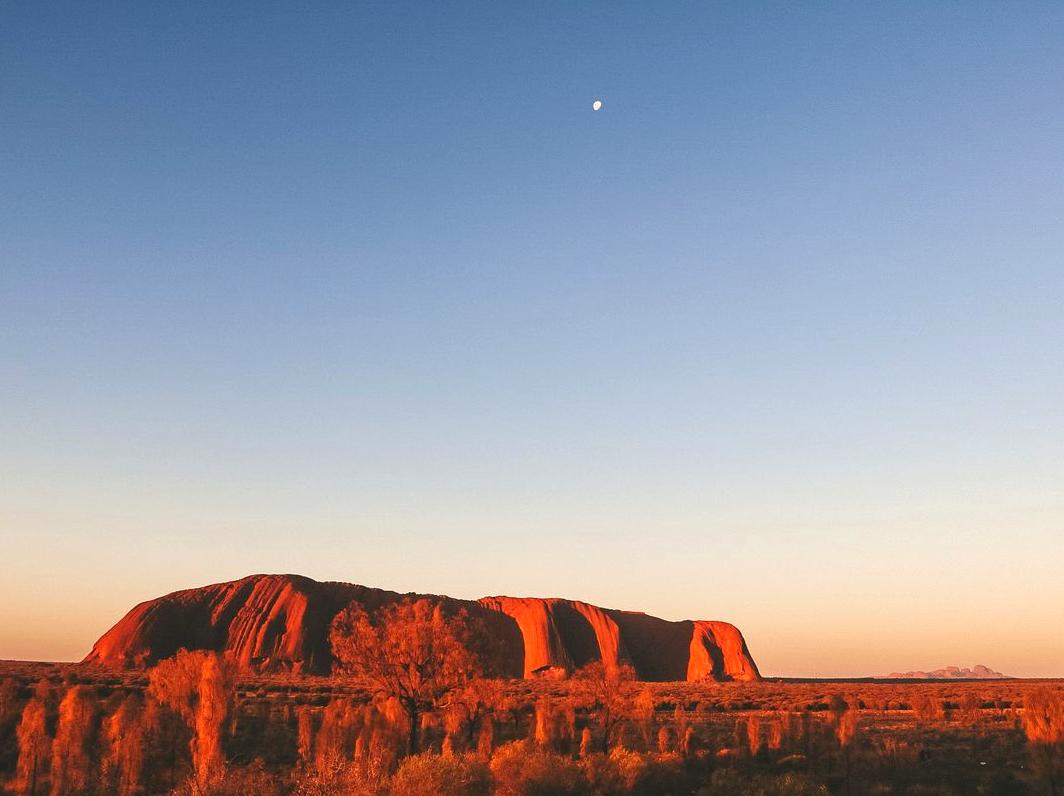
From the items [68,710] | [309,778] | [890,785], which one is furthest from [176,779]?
[890,785]

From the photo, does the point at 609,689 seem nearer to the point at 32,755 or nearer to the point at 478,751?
the point at 478,751

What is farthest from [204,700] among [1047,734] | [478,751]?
[1047,734]

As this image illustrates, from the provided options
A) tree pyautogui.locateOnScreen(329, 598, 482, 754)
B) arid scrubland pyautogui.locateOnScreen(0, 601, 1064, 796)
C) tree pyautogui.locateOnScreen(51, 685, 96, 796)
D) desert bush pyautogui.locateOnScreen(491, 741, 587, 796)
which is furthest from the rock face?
desert bush pyautogui.locateOnScreen(491, 741, 587, 796)

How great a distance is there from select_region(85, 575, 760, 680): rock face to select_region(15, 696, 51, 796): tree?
70033mm

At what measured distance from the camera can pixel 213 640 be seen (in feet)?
365

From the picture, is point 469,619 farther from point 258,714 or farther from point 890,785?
point 258,714

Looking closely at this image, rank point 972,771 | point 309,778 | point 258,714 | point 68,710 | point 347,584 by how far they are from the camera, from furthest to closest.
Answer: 1. point 347,584
2. point 258,714
3. point 972,771
4. point 68,710
5. point 309,778

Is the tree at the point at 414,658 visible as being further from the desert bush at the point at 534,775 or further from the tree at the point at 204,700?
the desert bush at the point at 534,775

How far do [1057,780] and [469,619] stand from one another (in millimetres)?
17904

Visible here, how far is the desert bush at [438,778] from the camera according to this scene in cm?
1970

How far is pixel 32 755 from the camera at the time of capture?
2478 centimetres

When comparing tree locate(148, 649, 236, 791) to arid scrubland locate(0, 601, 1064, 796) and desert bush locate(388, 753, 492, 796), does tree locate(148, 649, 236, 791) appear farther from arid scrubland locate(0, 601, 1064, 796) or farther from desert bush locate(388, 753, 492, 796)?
desert bush locate(388, 753, 492, 796)

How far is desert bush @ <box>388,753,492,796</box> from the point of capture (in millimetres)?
19703

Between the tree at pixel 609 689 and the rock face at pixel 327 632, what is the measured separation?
210 feet
